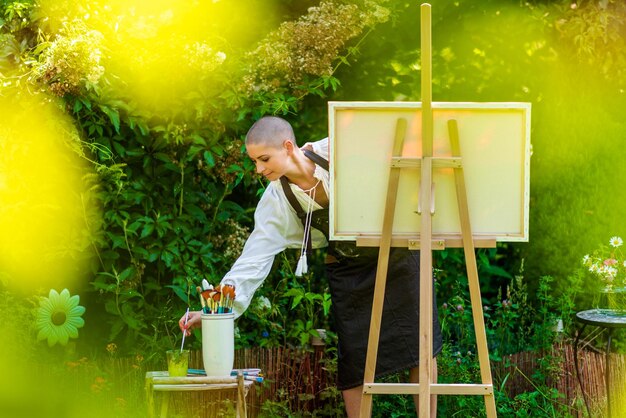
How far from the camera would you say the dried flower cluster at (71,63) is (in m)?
4.21

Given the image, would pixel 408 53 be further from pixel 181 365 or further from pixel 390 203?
pixel 181 365

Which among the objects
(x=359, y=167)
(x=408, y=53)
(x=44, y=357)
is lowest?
(x=44, y=357)

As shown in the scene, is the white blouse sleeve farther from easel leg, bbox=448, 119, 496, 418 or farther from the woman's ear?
easel leg, bbox=448, 119, 496, 418

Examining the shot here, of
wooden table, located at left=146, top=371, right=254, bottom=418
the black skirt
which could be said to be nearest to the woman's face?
the black skirt

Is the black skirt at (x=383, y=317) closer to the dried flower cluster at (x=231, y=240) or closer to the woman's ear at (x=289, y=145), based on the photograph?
the woman's ear at (x=289, y=145)

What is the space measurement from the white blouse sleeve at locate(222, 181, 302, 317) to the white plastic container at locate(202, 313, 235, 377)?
263 millimetres

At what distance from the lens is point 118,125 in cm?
438

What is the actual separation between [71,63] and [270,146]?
3.53 ft

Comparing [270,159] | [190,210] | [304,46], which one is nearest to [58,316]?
[190,210]

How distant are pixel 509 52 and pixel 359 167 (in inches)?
91.8

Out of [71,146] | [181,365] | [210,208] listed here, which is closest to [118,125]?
[71,146]

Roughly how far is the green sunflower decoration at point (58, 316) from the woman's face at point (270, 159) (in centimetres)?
113

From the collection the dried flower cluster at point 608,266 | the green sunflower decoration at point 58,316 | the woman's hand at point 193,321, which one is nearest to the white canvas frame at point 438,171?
the woman's hand at point 193,321

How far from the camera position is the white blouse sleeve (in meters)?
3.66
